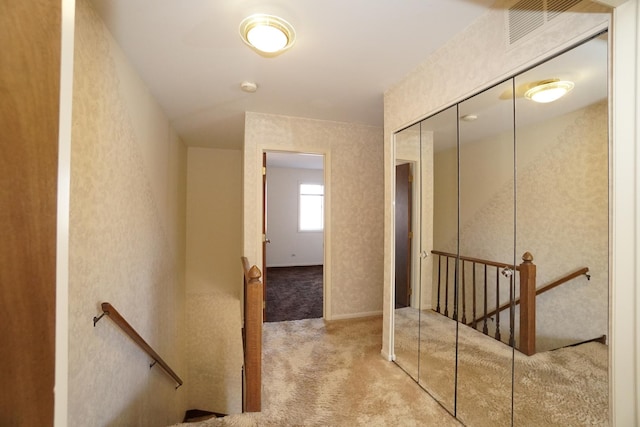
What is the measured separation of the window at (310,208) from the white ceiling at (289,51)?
453 cm

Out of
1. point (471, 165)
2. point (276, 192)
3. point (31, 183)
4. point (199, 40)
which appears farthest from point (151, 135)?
point (276, 192)

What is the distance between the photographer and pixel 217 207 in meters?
4.89

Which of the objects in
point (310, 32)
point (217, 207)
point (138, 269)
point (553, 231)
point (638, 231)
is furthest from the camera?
point (217, 207)

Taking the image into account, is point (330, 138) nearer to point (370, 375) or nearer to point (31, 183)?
point (370, 375)

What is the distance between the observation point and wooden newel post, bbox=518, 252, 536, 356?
1.34 m

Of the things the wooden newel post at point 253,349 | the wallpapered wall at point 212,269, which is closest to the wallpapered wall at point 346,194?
the wooden newel post at point 253,349

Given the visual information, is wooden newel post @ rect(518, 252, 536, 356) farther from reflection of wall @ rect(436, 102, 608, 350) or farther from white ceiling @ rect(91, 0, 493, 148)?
white ceiling @ rect(91, 0, 493, 148)

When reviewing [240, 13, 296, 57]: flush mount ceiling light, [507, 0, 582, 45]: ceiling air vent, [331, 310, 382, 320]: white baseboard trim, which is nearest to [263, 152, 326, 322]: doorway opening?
[331, 310, 382, 320]: white baseboard trim

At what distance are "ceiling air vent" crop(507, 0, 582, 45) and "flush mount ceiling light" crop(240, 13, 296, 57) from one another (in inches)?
45.1

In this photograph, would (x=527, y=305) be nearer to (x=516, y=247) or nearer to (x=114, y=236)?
(x=516, y=247)

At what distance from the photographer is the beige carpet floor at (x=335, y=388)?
1.65m

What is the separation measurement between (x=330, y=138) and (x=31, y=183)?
9.95ft

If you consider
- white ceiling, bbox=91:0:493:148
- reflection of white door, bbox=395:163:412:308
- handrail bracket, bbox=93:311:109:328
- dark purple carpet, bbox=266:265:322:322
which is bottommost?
dark purple carpet, bbox=266:265:322:322

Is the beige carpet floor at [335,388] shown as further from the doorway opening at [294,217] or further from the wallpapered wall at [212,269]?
the doorway opening at [294,217]
